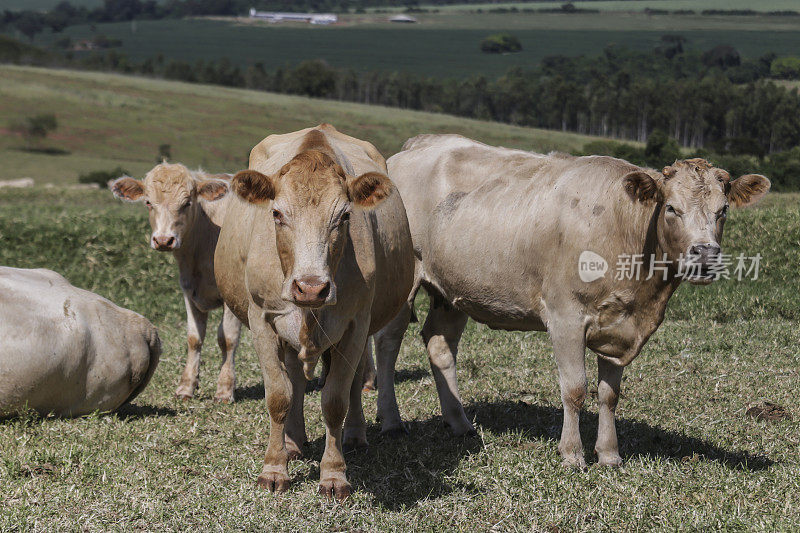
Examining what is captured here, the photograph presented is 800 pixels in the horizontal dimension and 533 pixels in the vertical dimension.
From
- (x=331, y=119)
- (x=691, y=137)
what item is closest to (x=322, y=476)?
(x=691, y=137)

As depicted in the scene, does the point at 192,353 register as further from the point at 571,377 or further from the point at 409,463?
the point at 571,377

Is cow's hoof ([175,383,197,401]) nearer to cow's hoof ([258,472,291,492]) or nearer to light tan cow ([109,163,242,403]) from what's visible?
light tan cow ([109,163,242,403])

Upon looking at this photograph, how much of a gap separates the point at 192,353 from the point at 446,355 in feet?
11.2

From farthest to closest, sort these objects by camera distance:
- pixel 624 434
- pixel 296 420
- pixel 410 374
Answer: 1. pixel 410 374
2. pixel 624 434
3. pixel 296 420

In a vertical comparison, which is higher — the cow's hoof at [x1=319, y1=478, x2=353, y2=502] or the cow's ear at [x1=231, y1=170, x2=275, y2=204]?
the cow's ear at [x1=231, y1=170, x2=275, y2=204]

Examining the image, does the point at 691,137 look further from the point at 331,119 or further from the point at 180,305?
the point at 180,305

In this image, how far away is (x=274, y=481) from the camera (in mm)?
6750

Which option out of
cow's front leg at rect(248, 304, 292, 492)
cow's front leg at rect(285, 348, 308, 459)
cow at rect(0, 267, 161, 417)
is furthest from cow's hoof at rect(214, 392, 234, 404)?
cow's front leg at rect(248, 304, 292, 492)

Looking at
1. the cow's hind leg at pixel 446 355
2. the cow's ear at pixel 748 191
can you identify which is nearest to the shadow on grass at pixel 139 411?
the cow's hind leg at pixel 446 355

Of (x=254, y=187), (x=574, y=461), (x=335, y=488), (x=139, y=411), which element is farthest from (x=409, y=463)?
(x=139, y=411)

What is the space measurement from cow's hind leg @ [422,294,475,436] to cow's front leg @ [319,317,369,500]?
2101 millimetres

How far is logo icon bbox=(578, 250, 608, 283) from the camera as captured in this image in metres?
7.20

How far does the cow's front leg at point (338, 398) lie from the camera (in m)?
6.54

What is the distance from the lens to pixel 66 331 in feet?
27.8
